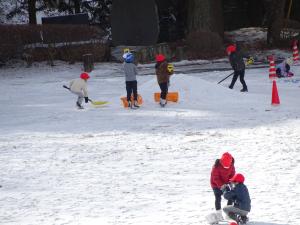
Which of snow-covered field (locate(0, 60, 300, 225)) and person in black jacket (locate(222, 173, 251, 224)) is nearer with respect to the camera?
person in black jacket (locate(222, 173, 251, 224))

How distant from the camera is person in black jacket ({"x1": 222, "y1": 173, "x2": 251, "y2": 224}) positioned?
6.26 meters

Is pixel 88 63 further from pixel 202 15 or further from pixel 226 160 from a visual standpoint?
pixel 226 160

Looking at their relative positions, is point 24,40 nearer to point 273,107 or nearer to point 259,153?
point 273,107

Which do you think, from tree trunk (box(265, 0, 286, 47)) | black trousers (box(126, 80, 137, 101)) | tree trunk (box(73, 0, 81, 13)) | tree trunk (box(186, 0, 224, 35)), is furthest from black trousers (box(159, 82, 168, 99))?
tree trunk (box(73, 0, 81, 13))

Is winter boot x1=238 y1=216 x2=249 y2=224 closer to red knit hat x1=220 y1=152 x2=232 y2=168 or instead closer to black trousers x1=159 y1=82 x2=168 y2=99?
red knit hat x1=220 y1=152 x2=232 y2=168

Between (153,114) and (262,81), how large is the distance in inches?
251

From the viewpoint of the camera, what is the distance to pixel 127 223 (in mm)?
6840

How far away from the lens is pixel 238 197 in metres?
6.26

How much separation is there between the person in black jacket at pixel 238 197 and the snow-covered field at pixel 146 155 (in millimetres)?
427

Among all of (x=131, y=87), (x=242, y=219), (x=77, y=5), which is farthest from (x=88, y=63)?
(x=242, y=219)

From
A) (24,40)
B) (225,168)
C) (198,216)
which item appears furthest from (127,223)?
(24,40)

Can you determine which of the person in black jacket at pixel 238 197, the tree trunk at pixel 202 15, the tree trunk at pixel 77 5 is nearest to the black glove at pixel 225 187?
the person in black jacket at pixel 238 197

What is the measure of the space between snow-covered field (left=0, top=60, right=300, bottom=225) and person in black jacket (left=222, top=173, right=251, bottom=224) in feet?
1.40

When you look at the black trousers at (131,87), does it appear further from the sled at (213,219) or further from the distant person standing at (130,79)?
the sled at (213,219)
